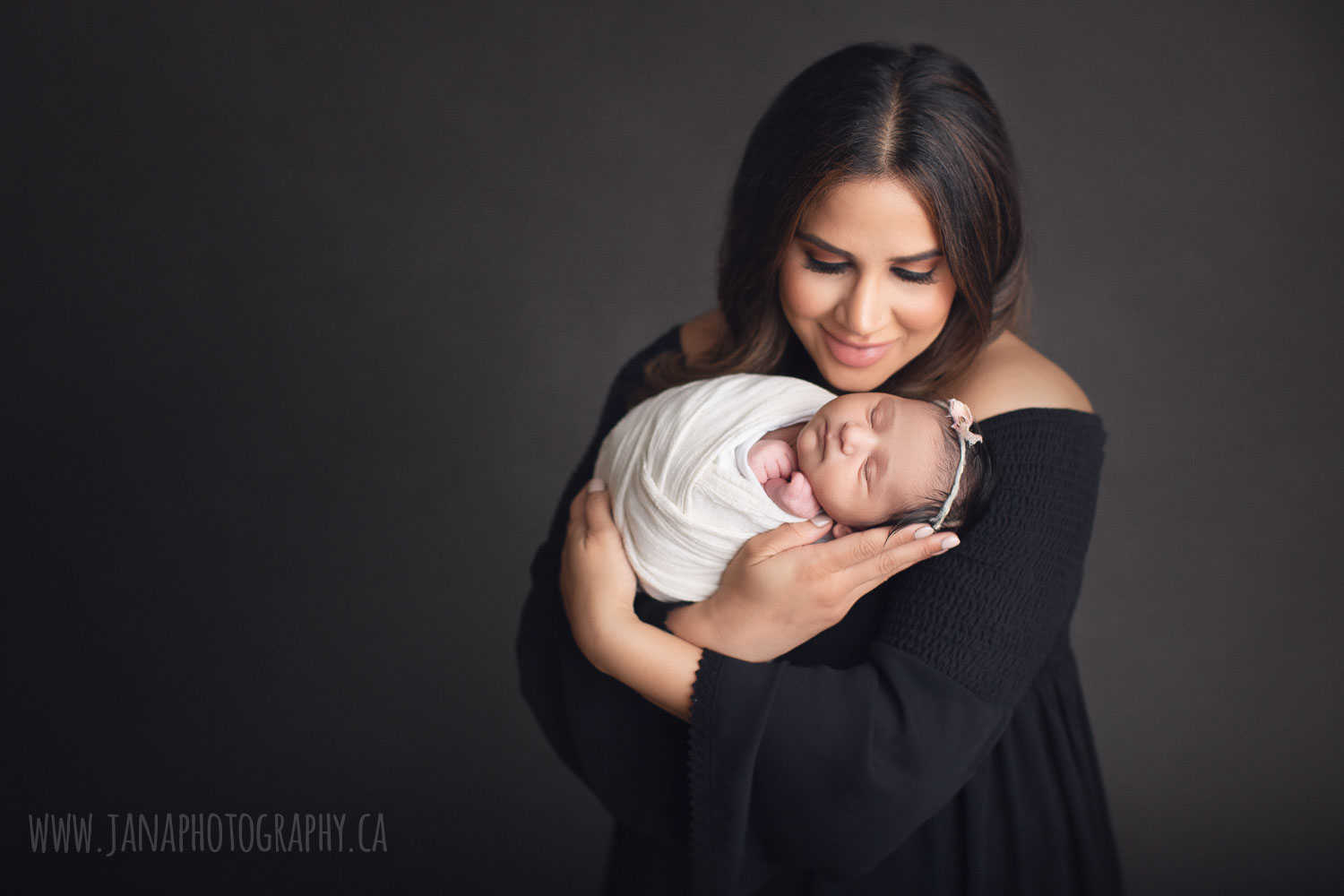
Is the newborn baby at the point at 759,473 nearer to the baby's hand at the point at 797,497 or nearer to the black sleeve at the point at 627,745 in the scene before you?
the baby's hand at the point at 797,497

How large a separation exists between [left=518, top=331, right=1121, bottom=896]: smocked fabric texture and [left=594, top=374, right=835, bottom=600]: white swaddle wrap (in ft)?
0.32

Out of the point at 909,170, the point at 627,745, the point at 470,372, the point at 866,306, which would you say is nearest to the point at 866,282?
the point at 866,306

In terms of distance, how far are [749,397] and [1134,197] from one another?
1.61 metres

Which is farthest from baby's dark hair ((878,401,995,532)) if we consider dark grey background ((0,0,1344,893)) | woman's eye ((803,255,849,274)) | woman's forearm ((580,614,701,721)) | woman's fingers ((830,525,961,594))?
dark grey background ((0,0,1344,893))

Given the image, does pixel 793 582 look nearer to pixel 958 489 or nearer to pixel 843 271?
pixel 958 489

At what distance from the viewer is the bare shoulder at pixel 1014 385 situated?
1.34m

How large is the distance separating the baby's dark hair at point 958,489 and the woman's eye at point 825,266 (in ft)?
0.73

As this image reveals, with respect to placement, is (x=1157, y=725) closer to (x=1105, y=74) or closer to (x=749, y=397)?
(x=1105, y=74)

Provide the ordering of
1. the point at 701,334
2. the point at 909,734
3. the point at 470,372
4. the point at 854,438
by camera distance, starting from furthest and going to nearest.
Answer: the point at 470,372, the point at 701,334, the point at 854,438, the point at 909,734

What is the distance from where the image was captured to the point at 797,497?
1.32m

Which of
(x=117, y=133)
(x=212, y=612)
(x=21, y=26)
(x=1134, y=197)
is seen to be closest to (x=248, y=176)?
(x=117, y=133)

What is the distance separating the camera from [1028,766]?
147cm

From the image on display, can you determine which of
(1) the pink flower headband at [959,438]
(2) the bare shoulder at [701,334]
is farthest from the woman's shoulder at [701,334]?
(1) the pink flower headband at [959,438]

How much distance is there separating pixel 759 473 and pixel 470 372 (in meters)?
1.36
